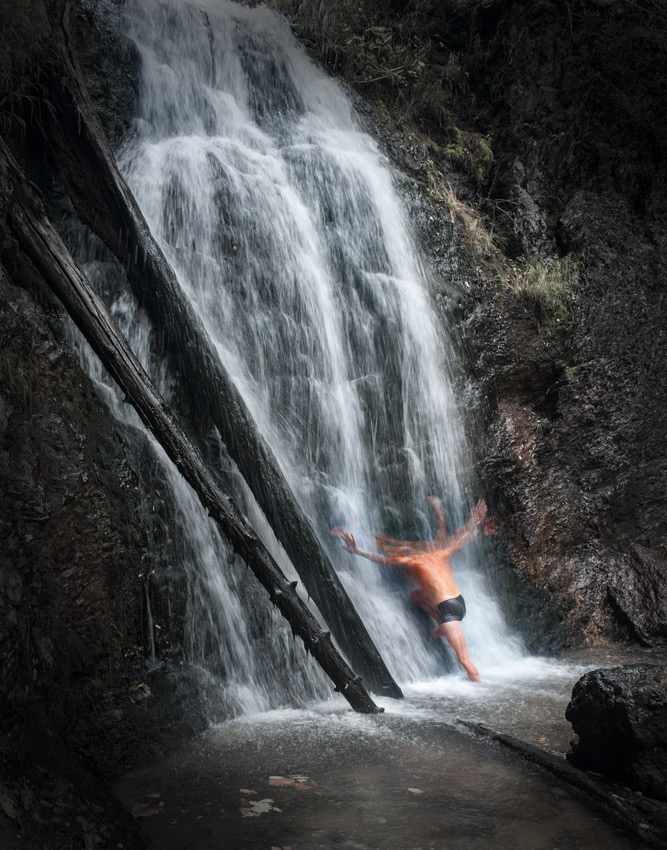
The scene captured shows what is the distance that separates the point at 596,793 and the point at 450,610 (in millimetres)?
2785

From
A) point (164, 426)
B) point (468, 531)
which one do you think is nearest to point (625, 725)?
point (164, 426)

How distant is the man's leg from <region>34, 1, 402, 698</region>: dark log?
0.93 meters

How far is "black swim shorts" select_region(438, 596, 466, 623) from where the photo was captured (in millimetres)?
5629

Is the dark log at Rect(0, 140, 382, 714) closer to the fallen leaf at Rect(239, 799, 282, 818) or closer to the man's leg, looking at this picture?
the man's leg

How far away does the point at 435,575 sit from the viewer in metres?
5.84

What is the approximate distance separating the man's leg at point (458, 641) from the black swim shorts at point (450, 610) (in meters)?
0.05

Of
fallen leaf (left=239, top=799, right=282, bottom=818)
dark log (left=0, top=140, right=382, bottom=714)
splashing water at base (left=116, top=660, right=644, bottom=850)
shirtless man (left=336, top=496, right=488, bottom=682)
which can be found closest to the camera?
splashing water at base (left=116, top=660, right=644, bottom=850)

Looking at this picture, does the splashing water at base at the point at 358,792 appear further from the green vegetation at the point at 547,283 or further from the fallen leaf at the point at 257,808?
the green vegetation at the point at 547,283

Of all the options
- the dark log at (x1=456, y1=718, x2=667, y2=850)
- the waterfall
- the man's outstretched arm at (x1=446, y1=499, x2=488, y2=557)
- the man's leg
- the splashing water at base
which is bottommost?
the dark log at (x1=456, y1=718, x2=667, y2=850)

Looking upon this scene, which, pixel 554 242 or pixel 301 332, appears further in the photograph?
pixel 554 242

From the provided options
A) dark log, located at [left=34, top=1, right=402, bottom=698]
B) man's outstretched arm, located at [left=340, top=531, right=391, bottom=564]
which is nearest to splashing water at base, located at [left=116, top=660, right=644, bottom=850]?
dark log, located at [left=34, top=1, right=402, bottom=698]

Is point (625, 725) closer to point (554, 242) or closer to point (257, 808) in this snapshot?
point (257, 808)

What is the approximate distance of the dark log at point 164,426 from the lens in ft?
13.6

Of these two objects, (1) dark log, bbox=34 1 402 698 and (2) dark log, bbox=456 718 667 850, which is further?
(1) dark log, bbox=34 1 402 698
